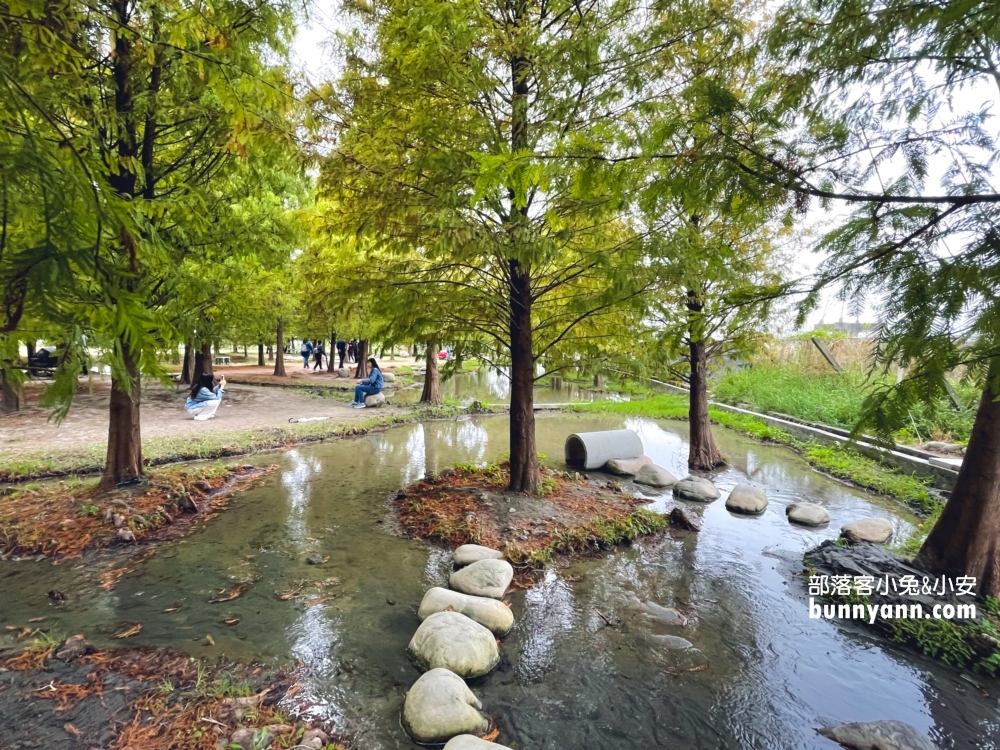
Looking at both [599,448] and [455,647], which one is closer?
[455,647]

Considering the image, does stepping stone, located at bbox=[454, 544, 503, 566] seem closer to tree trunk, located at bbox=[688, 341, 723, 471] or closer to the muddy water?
the muddy water

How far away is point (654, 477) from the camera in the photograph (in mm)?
8445

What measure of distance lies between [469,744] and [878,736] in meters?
2.49

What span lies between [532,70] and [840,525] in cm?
706

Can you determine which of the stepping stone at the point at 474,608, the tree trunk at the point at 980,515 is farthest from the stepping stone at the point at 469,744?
the tree trunk at the point at 980,515

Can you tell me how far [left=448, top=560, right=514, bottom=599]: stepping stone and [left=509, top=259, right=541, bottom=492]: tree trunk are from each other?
82.2 inches

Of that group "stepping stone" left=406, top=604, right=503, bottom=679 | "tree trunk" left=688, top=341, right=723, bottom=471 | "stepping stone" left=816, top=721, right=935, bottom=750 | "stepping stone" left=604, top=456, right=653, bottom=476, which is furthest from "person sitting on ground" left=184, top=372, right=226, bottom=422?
"stepping stone" left=816, top=721, right=935, bottom=750

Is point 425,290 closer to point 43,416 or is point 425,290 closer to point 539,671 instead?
point 539,671

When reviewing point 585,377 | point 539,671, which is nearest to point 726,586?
point 539,671

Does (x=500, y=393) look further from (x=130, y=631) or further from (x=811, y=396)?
(x=130, y=631)

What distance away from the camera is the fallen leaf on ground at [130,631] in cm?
358

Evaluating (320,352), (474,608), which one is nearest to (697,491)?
(474,608)

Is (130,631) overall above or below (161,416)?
below

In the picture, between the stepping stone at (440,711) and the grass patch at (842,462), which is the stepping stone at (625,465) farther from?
the stepping stone at (440,711)
